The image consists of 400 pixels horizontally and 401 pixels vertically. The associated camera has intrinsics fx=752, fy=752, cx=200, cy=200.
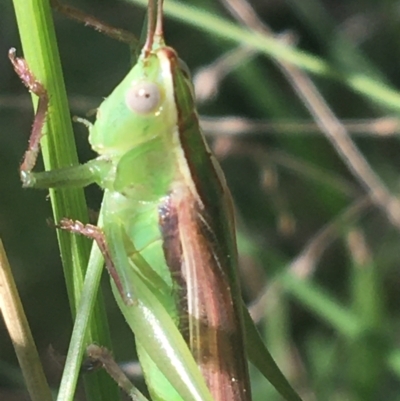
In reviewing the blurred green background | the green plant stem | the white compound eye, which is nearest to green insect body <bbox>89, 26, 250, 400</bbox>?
the white compound eye

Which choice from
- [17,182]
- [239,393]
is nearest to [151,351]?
[239,393]

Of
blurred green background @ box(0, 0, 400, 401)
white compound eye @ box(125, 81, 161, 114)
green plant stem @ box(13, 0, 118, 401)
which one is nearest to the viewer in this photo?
green plant stem @ box(13, 0, 118, 401)

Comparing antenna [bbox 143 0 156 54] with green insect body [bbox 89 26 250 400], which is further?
green insect body [bbox 89 26 250 400]

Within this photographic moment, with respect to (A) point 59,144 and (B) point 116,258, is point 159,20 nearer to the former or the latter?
(A) point 59,144

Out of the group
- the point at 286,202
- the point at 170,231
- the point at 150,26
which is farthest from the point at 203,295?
the point at 286,202

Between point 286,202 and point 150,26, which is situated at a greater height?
point 286,202

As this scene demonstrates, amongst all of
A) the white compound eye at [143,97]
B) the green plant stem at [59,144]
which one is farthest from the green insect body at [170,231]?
the green plant stem at [59,144]

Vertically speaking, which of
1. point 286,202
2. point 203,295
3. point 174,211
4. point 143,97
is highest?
point 286,202

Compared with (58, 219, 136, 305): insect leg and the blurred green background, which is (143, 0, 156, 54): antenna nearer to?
(58, 219, 136, 305): insect leg
